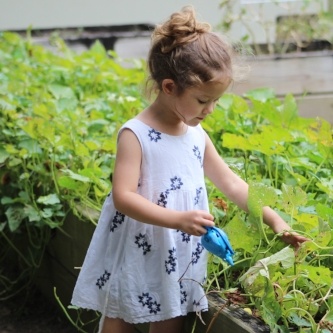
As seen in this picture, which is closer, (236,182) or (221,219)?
(236,182)

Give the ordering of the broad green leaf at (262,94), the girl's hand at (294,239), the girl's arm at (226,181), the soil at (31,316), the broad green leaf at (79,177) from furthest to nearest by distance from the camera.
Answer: the broad green leaf at (262,94), the soil at (31,316), the broad green leaf at (79,177), the girl's arm at (226,181), the girl's hand at (294,239)

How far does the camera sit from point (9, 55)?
5.28 meters

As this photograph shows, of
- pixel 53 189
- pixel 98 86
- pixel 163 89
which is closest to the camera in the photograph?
pixel 163 89

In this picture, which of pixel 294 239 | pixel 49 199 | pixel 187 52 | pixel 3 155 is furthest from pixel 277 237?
pixel 3 155

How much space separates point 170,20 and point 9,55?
2.94 m

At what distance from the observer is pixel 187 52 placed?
2422mm

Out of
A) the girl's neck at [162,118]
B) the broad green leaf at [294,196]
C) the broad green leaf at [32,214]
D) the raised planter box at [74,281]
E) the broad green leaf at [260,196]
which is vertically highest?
the girl's neck at [162,118]

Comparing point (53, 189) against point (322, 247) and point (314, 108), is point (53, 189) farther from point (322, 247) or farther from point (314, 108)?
point (314, 108)

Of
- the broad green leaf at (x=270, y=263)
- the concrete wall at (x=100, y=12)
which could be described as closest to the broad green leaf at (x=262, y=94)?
the broad green leaf at (x=270, y=263)

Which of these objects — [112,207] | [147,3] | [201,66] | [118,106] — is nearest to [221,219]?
[112,207]

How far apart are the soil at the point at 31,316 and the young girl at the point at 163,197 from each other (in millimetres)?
1178

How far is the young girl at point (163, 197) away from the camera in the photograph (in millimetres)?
2414

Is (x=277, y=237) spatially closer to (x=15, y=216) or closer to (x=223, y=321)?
(x=223, y=321)

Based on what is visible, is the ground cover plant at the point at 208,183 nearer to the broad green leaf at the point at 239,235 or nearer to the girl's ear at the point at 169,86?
the broad green leaf at the point at 239,235
